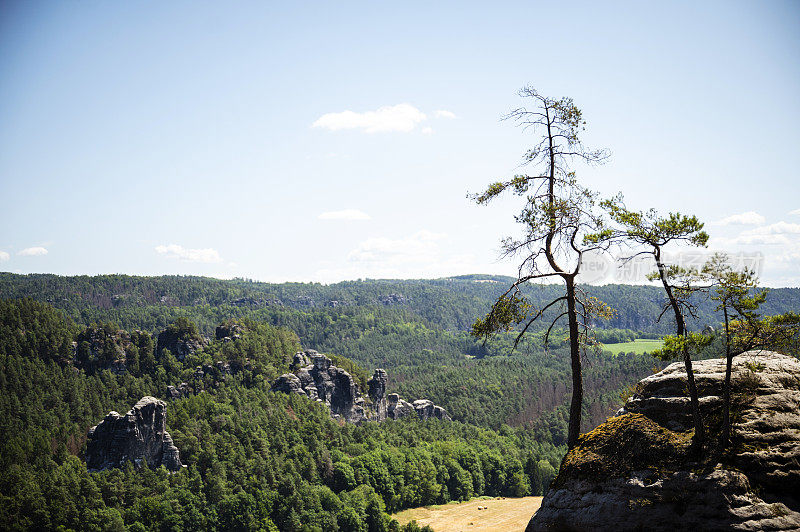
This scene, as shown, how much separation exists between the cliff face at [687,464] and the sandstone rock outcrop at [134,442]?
2783 inches

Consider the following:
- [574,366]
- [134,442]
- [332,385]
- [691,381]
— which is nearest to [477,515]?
[332,385]

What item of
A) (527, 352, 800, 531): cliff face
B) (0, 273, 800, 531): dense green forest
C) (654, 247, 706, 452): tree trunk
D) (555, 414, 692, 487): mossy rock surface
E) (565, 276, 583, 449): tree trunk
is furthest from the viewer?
(0, 273, 800, 531): dense green forest

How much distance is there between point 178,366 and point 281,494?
4190 cm

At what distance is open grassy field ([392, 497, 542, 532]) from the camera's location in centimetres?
7419

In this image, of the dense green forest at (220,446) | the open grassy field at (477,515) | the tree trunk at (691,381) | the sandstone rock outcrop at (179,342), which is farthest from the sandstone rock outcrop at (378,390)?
the tree trunk at (691,381)

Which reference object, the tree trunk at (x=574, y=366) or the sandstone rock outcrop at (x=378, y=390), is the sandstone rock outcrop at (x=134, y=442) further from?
the tree trunk at (x=574, y=366)

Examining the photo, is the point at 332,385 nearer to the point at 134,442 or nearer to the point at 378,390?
the point at 378,390

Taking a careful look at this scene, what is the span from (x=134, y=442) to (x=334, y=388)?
1736 inches

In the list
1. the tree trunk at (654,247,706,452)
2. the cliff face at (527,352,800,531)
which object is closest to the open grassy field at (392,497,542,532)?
the cliff face at (527,352,800,531)

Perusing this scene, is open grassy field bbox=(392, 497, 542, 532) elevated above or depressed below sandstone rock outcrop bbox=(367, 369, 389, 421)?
below

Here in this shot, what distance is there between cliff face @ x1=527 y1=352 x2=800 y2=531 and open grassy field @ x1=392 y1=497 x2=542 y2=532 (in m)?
60.9

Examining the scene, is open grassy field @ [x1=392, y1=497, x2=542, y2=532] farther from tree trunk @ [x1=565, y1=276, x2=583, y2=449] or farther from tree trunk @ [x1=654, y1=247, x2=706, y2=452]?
tree trunk @ [x1=654, y1=247, x2=706, y2=452]

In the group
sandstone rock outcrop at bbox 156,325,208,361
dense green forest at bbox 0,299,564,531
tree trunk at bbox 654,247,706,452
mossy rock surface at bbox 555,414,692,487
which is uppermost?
tree trunk at bbox 654,247,706,452

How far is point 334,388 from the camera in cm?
11125
